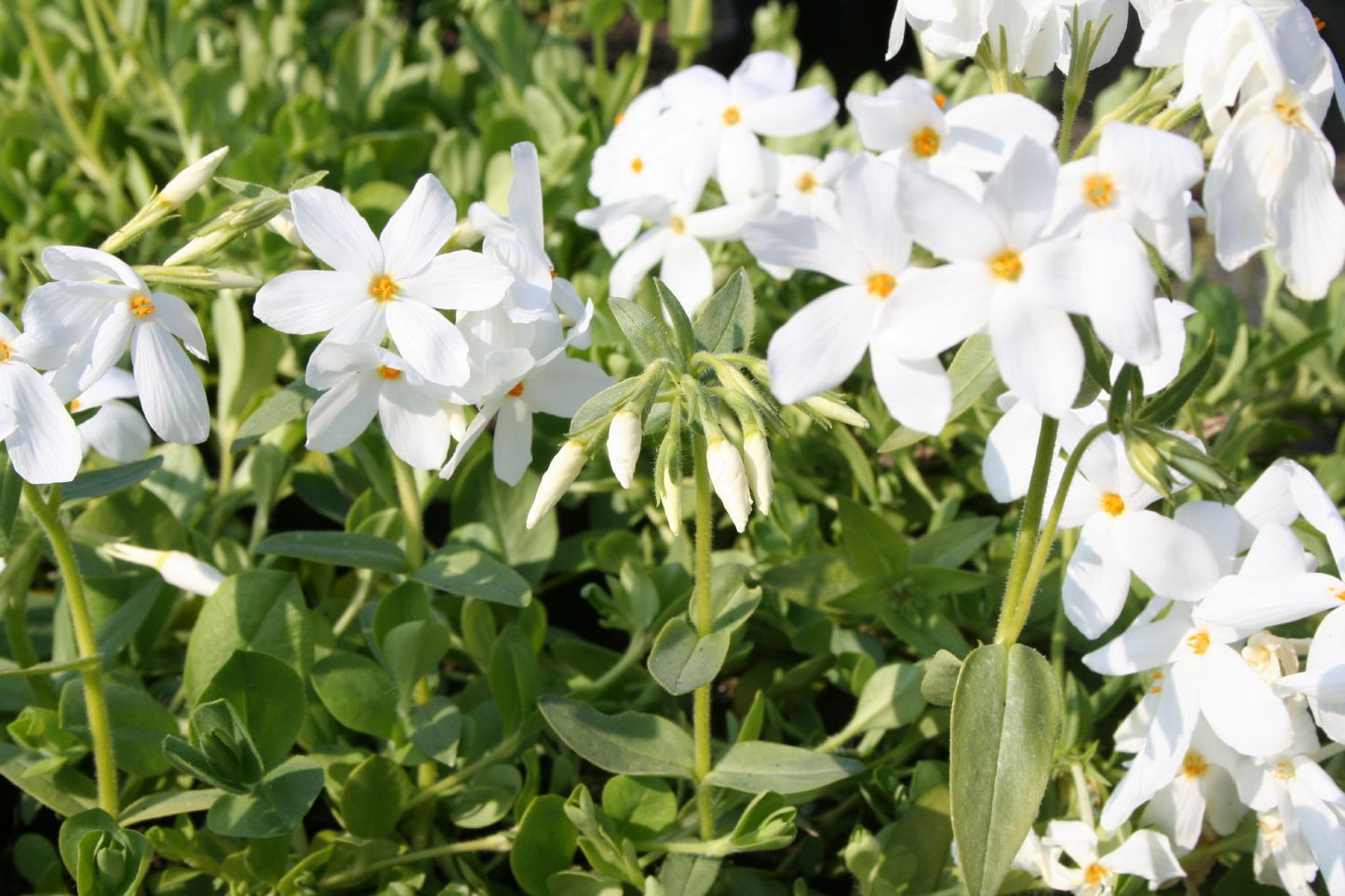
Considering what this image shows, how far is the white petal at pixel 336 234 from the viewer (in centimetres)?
117

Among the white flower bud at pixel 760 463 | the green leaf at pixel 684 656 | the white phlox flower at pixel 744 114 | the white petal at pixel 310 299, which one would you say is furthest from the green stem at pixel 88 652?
the white phlox flower at pixel 744 114

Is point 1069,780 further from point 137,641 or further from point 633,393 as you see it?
point 137,641

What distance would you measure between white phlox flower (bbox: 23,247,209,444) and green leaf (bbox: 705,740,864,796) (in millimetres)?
647

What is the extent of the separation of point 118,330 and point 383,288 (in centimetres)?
24

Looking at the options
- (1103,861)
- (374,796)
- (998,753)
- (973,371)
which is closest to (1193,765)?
(1103,861)

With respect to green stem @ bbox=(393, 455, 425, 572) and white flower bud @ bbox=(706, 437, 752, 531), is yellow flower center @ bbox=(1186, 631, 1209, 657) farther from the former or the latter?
green stem @ bbox=(393, 455, 425, 572)

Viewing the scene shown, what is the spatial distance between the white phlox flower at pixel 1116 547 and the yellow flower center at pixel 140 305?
89 cm

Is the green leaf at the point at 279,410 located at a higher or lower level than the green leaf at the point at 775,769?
higher

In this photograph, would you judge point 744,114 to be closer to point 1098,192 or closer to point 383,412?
point 383,412

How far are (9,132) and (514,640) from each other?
1.78 m

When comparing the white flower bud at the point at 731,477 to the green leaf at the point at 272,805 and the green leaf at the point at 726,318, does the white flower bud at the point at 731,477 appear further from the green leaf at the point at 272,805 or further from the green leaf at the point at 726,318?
the green leaf at the point at 272,805

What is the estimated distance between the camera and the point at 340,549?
1.47 meters

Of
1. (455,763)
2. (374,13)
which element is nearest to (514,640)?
(455,763)

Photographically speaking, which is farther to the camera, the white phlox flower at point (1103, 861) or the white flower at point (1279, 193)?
the white phlox flower at point (1103, 861)
